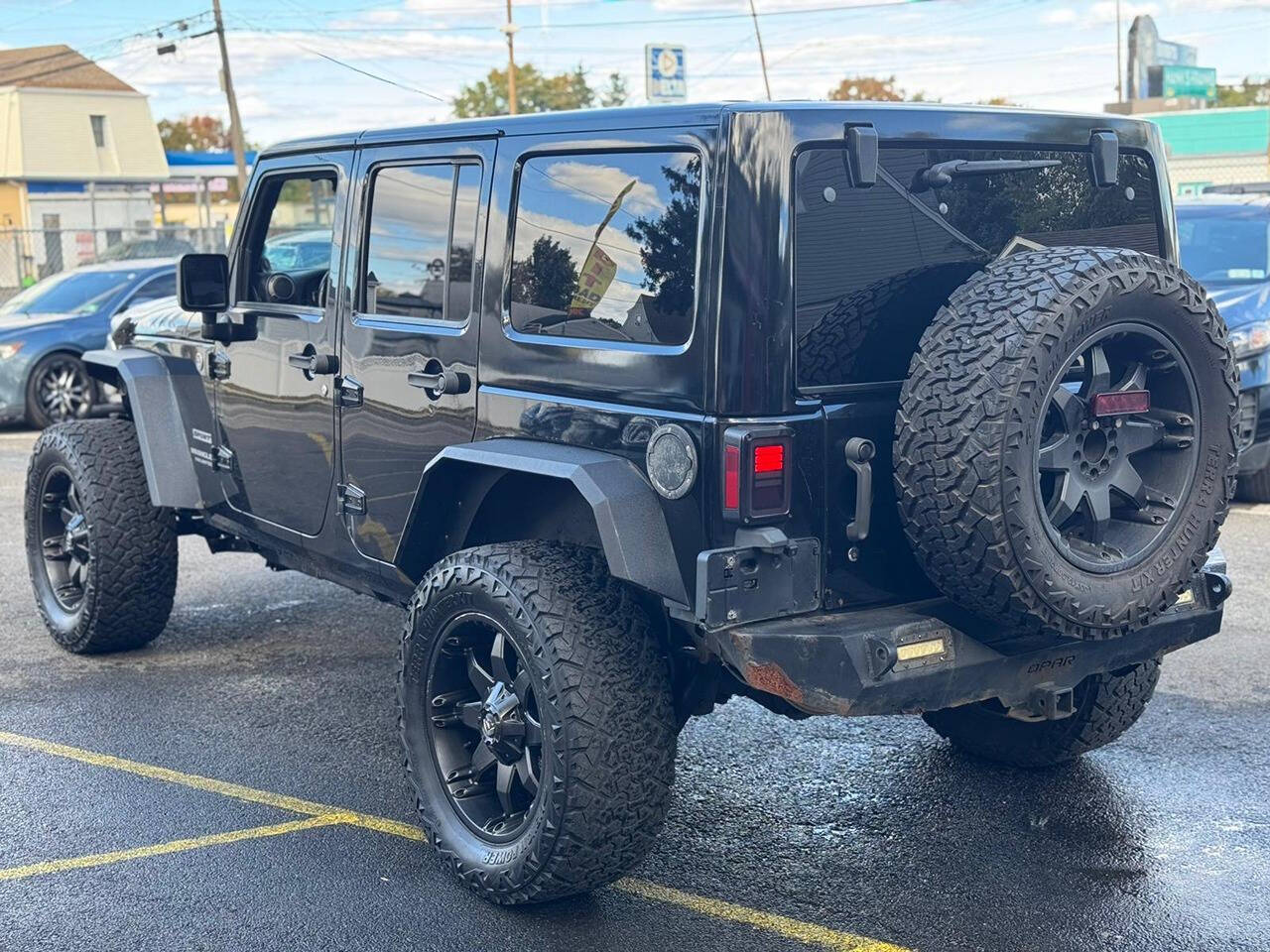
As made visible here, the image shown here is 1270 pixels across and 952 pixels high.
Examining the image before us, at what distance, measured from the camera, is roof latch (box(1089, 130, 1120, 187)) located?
4047 mm

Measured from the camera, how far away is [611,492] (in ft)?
11.6

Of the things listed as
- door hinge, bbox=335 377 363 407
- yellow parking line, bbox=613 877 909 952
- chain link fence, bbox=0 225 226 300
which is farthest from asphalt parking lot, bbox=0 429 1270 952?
chain link fence, bbox=0 225 226 300

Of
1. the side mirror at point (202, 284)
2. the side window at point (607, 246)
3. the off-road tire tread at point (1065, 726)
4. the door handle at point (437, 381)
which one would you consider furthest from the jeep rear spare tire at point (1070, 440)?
the side mirror at point (202, 284)

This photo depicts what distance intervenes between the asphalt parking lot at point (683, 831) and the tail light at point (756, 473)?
1.09 metres

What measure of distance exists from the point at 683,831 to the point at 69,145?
5738 cm

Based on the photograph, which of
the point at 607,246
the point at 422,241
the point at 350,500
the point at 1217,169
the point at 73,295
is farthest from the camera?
the point at 1217,169

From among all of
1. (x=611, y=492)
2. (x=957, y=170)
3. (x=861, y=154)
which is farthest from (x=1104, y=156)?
(x=611, y=492)

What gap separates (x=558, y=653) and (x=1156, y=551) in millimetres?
1468

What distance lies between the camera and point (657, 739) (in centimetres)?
364

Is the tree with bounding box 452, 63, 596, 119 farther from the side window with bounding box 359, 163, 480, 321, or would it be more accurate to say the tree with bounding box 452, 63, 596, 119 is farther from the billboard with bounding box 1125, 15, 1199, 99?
the side window with bounding box 359, 163, 480, 321

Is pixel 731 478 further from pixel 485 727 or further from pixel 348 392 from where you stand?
pixel 348 392

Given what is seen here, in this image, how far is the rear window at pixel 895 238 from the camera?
3.54 m

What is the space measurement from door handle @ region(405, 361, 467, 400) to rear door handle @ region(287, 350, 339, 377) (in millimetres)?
468

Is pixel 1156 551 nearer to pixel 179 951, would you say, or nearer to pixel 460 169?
pixel 460 169
